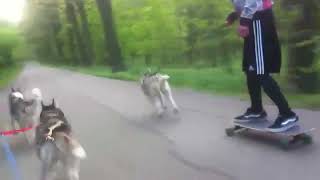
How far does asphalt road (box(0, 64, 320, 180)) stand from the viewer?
7391 millimetres

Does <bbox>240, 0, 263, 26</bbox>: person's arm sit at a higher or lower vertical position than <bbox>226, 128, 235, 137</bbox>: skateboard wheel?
higher

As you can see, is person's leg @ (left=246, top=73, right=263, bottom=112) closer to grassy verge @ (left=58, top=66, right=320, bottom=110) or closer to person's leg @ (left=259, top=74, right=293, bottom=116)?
person's leg @ (left=259, top=74, right=293, bottom=116)

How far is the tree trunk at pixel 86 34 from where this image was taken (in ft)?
141

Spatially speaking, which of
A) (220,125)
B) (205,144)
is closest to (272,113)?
(220,125)

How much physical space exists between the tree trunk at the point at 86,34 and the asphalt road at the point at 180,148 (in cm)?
2956

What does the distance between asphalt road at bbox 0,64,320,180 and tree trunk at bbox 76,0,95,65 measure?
29.6m

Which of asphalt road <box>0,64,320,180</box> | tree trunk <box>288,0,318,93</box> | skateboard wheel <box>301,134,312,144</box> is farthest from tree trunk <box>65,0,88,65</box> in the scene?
skateboard wheel <box>301,134,312,144</box>

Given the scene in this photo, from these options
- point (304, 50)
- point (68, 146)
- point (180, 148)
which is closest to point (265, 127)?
point (180, 148)

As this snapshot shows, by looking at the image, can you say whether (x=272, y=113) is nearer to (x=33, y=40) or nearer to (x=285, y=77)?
(x=285, y=77)

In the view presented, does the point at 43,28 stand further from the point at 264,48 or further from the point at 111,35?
the point at 264,48

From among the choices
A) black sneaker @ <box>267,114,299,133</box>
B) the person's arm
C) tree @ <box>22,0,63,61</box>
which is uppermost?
the person's arm

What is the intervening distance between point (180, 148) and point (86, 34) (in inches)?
1461

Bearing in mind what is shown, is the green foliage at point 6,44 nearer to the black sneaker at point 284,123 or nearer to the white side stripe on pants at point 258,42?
the white side stripe on pants at point 258,42

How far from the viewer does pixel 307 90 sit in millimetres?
13555
